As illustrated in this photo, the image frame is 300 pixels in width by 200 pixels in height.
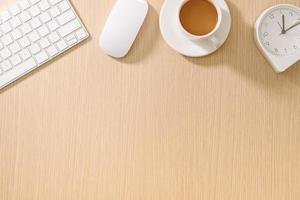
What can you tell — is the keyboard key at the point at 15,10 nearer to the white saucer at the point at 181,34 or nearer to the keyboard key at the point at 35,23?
the keyboard key at the point at 35,23

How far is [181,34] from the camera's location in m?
0.73

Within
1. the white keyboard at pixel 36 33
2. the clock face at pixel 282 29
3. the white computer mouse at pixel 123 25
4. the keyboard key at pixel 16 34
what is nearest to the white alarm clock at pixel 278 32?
the clock face at pixel 282 29

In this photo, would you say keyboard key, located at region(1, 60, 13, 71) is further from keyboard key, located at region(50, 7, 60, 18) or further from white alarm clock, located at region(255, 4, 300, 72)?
white alarm clock, located at region(255, 4, 300, 72)

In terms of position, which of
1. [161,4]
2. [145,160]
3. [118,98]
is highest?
[161,4]

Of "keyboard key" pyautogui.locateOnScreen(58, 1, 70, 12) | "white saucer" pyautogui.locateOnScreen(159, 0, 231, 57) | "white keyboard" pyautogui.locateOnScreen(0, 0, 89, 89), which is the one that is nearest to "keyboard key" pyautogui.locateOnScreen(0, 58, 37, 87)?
"white keyboard" pyautogui.locateOnScreen(0, 0, 89, 89)

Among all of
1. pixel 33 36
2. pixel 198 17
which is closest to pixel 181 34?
pixel 198 17

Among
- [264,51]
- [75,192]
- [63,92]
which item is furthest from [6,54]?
[264,51]

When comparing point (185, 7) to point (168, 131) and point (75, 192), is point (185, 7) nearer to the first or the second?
point (168, 131)

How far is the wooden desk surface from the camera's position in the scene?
2.44 feet

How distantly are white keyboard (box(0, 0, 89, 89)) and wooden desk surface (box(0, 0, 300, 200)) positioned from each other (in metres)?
0.02

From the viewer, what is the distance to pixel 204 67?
2.44 ft

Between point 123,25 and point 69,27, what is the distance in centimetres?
10

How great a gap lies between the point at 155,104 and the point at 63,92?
0.17 m

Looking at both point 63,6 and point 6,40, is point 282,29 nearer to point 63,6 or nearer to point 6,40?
point 63,6
